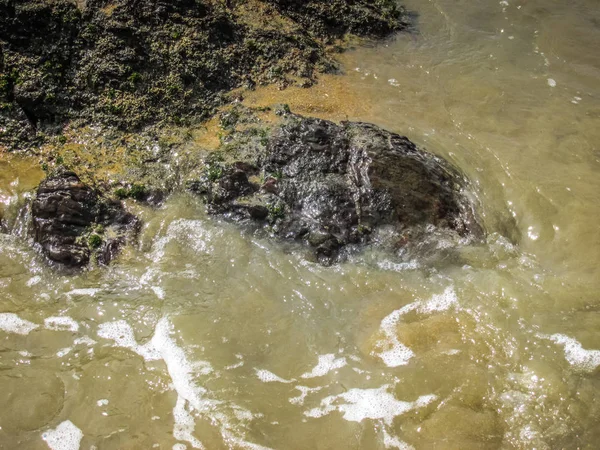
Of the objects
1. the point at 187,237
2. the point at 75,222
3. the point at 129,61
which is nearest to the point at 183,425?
the point at 187,237

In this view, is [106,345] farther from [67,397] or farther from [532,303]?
[532,303]

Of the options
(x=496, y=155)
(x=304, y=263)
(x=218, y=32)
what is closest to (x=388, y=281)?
(x=304, y=263)

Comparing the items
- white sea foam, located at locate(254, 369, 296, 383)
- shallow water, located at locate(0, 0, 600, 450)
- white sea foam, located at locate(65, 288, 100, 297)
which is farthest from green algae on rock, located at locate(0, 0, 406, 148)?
white sea foam, located at locate(254, 369, 296, 383)

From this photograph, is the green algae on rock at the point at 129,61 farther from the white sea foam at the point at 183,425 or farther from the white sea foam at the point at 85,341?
the white sea foam at the point at 183,425

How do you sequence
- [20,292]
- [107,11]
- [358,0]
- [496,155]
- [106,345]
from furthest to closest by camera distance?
[358,0] < [107,11] < [496,155] < [20,292] < [106,345]

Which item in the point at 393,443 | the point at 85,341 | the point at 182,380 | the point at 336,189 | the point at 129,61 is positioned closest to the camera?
the point at 393,443

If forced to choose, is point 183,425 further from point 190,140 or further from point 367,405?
point 190,140

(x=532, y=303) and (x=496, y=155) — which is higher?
(x=496, y=155)
